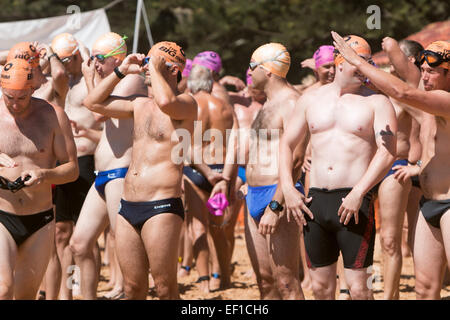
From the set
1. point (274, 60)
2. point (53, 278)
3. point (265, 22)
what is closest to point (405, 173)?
point (274, 60)

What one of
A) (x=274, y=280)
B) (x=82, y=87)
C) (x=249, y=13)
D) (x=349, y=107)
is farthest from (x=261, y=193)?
(x=249, y=13)

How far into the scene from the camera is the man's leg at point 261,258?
663 centimetres

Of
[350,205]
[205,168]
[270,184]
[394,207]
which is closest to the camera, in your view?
[350,205]

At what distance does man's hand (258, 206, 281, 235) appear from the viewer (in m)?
6.17

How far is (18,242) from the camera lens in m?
5.88

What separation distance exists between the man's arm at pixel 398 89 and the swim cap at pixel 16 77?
2345 mm

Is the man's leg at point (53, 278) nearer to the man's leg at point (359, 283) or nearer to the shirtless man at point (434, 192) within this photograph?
the man's leg at point (359, 283)

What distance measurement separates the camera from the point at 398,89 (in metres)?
5.13

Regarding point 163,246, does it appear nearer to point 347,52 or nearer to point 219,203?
point 219,203

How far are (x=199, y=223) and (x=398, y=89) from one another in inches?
181

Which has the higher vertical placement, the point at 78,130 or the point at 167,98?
the point at 167,98

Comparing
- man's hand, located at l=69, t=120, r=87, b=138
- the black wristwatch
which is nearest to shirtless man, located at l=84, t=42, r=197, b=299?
the black wristwatch

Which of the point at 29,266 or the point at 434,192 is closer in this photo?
the point at 434,192

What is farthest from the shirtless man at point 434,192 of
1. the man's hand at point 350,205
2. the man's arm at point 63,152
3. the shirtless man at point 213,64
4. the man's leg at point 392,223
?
the shirtless man at point 213,64
